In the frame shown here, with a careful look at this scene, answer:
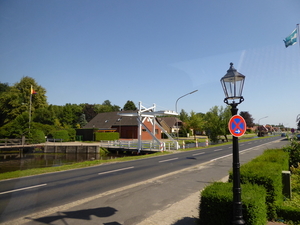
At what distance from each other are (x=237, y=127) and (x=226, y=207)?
60.9 inches

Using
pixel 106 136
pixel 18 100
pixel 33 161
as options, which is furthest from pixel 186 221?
pixel 18 100

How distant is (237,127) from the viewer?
4.42 m

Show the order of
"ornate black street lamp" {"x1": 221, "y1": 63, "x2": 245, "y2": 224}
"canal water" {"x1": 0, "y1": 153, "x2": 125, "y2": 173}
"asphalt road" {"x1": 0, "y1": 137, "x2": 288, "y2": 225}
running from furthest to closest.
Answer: "canal water" {"x1": 0, "y1": 153, "x2": 125, "y2": 173} → "asphalt road" {"x1": 0, "y1": 137, "x2": 288, "y2": 225} → "ornate black street lamp" {"x1": 221, "y1": 63, "x2": 245, "y2": 224}

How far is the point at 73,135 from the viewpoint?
47.9 metres

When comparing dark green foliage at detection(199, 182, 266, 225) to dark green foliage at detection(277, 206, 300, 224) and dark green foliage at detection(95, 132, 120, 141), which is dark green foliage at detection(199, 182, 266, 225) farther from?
dark green foliage at detection(95, 132, 120, 141)

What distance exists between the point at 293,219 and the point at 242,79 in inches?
146

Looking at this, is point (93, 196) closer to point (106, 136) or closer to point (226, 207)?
point (226, 207)

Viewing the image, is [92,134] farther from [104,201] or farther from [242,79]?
[242,79]

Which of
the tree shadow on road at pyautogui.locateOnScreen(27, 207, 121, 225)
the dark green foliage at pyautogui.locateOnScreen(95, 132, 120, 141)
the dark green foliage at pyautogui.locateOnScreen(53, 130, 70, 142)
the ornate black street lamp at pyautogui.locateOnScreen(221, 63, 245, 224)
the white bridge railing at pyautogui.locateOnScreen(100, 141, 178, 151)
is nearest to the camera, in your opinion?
the ornate black street lamp at pyautogui.locateOnScreen(221, 63, 245, 224)

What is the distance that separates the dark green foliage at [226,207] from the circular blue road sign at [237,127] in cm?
122

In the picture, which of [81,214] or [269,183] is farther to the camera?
[81,214]

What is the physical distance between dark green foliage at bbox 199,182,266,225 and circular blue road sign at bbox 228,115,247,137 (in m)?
1.22

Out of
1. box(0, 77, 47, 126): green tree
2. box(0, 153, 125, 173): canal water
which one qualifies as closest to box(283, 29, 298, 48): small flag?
box(0, 153, 125, 173): canal water

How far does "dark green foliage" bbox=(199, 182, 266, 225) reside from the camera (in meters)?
4.08
